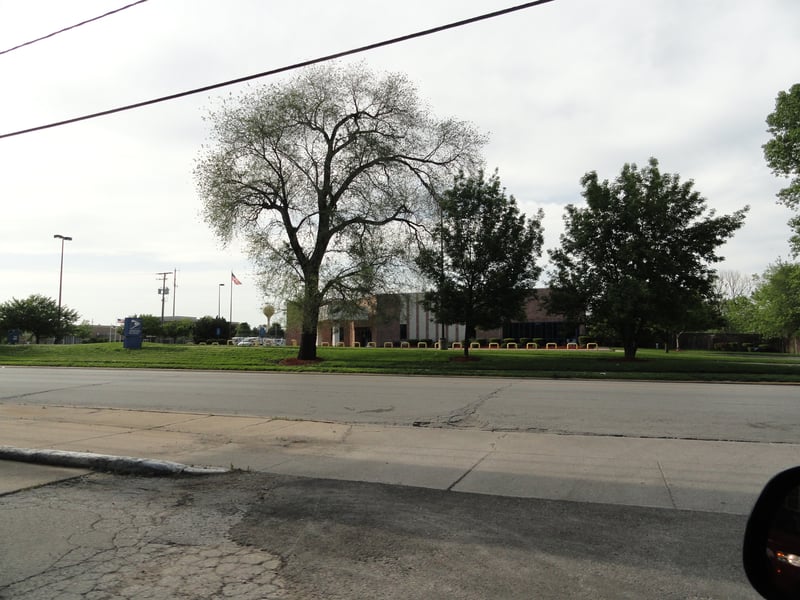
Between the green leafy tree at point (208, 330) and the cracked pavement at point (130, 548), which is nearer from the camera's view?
the cracked pavement at point (130, 548)

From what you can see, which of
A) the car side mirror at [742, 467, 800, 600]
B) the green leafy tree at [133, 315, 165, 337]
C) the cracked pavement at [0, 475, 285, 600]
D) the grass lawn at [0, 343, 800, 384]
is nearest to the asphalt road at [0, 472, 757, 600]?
the cracked pavement at [0, 475, 285, 600]

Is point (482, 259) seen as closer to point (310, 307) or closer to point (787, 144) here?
point (310, 307)

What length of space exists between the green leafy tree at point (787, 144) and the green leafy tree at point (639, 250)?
7.45 m

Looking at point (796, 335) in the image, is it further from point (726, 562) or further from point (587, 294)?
point (726, 562)

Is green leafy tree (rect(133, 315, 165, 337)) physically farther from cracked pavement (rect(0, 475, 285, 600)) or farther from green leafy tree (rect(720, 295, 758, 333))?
cracked pavement (rect(0, 475, 285, 600))

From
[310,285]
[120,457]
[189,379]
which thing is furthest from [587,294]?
[120,457]

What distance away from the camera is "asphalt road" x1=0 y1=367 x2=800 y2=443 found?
1067cm

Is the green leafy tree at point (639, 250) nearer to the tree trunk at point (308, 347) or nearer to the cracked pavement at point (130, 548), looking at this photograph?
the tree trunk at point (308, 347)

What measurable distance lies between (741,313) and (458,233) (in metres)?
43.5

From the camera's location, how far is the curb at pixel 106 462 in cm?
716

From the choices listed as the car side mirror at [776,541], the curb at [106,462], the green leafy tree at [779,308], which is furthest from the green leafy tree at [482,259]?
the green leafy tree at [779,308]

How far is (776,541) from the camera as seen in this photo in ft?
5.44

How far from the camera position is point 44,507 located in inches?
228

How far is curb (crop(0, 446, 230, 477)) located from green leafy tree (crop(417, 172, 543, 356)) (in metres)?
21.4
